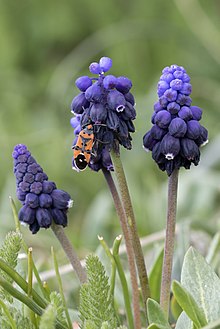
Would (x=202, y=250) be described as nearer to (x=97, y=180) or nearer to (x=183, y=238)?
(x=183, y=238)

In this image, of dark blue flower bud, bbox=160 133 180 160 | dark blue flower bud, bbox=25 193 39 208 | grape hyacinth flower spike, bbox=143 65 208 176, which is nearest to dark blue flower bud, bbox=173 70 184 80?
grape hyacinth flower spike, bbox=143 65 208 176

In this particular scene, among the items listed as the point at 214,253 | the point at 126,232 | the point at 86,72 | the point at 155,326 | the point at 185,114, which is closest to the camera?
the point at 155,326

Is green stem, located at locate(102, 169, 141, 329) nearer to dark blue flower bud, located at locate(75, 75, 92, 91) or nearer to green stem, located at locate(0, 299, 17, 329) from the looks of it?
dark blue flower bud, located at locate(75, 75, 92, 91)

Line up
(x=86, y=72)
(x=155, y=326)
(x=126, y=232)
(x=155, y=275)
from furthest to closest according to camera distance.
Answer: (x=86, y=72) < (x=155, y=275) < (x=126, y=232) < (x=155, y=326)

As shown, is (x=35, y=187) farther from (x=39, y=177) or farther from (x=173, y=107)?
(x=173, y=107)

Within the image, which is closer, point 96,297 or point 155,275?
point 96,297

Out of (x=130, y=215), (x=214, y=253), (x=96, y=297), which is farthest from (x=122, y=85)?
(x=214, y=253)
